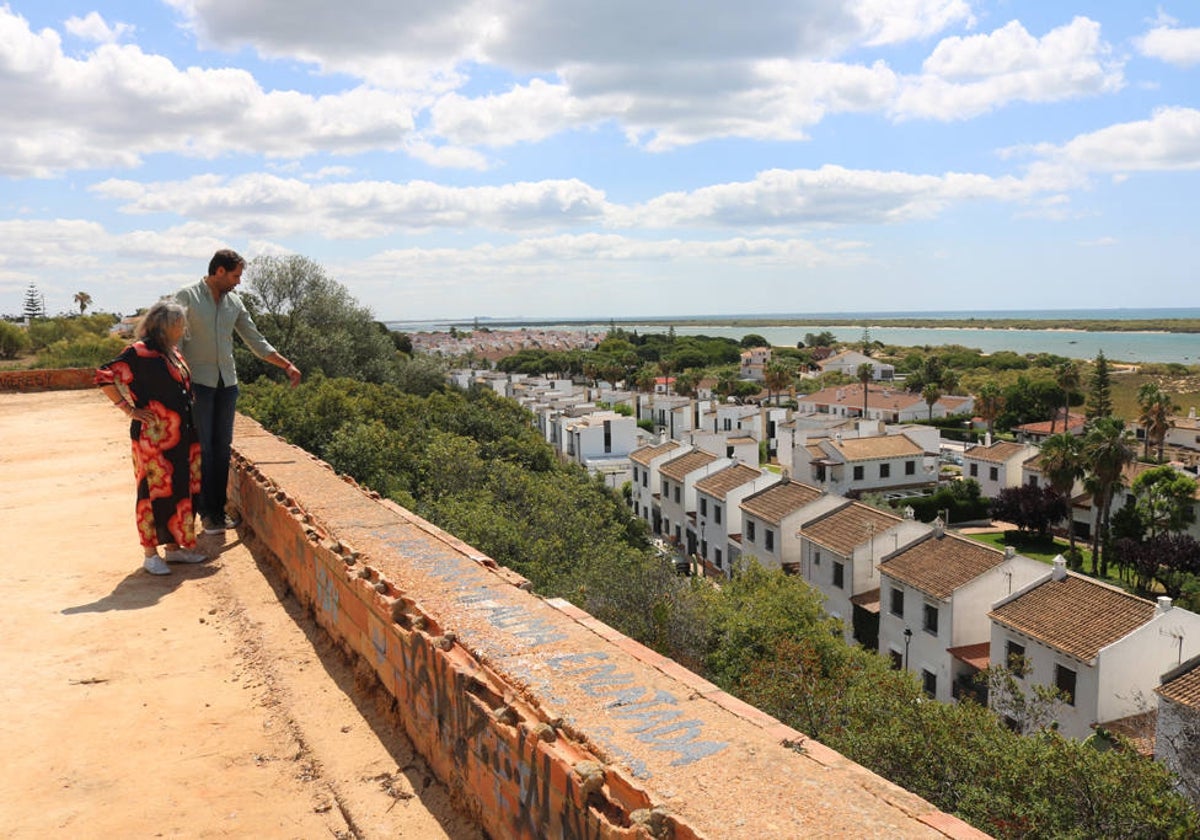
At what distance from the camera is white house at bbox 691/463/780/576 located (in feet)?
111

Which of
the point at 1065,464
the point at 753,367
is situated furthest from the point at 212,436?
the point at 753,367

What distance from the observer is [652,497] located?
4275 centimetres

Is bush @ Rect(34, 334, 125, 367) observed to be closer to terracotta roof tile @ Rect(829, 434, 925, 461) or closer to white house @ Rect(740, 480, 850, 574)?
white house @ Rect(740, 480, 850, 574)

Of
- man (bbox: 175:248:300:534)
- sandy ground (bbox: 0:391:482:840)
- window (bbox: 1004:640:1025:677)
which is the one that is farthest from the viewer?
window (bbox: 1004:640:1025:677)

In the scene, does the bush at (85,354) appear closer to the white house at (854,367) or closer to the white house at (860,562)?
the white house at (860,562)

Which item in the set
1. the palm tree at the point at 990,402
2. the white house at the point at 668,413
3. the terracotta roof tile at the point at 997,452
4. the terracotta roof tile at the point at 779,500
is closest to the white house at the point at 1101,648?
the terracotta roof tile at the point at 779,500

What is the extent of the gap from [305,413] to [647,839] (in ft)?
52.8

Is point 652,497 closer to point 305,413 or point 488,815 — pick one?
point 305,413

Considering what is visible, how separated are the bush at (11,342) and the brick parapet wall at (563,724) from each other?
4198cm

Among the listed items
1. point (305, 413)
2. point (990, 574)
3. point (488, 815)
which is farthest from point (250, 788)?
point (990, 574)

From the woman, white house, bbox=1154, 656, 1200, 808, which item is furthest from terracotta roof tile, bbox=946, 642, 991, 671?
the woman

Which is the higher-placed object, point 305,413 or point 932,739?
point 305,413

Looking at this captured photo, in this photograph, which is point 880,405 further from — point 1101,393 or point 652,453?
point 652,453

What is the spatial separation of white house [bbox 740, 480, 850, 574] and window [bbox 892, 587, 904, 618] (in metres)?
5.13
